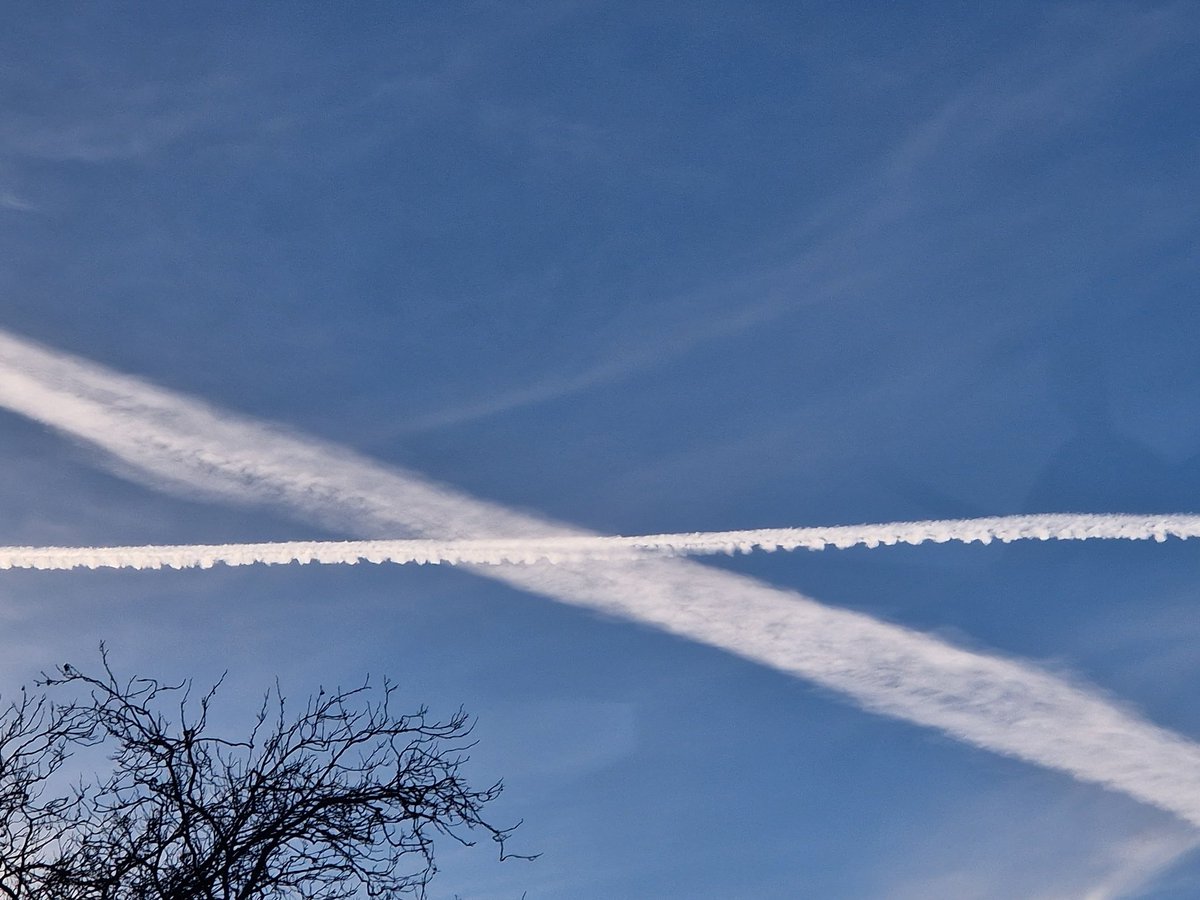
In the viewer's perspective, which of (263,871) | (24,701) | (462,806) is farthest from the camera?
(24,701)

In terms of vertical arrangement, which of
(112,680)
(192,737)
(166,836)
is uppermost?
(112,680)

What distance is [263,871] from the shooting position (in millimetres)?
10688

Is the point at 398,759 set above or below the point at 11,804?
below

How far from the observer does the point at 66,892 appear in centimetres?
1094

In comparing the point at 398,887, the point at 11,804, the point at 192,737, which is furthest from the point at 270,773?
the point at 11,804

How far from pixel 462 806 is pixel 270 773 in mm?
2019

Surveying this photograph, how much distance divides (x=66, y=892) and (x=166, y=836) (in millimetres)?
1115

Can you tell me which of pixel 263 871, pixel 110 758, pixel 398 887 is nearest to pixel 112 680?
pixel 110 758

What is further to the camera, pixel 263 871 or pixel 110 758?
pixel 110 758

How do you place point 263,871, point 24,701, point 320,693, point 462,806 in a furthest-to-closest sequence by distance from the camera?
point 24,701 → point 320,693 → point 462,806 → point 263,871

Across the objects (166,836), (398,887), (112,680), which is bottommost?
(398,887)

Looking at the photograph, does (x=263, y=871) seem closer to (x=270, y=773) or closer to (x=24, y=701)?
(x=270, y=773)

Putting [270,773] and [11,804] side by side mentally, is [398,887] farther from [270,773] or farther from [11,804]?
[11,804]

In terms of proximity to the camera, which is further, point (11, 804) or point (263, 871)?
point (11, 804)
